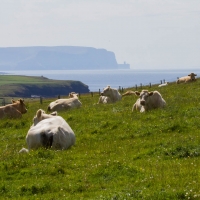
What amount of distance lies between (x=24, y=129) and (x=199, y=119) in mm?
9698

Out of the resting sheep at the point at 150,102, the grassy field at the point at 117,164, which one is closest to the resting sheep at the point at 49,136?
the grassy field at the point at 117,164

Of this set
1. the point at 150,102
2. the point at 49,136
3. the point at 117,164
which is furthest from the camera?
the point at 150,102

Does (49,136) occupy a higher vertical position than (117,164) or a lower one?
higher

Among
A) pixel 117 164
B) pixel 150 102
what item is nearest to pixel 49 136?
→ pixel 117 164

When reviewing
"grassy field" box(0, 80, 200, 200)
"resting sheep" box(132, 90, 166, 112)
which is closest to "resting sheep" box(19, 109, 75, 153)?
"grassy field" box(0, 80, 200, 200)

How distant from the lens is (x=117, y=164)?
12562 mm

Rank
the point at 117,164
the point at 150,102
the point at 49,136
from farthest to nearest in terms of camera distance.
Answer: the point at 150,102, the point at 49,136, the point at 117,164

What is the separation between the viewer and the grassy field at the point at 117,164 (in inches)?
411

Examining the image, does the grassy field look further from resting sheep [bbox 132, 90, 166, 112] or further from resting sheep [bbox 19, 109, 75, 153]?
resting sheep [bbox 132, 90, 166, 112]

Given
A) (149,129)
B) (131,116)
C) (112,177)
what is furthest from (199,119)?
(112,177)

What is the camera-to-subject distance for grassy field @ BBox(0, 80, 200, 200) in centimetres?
1045

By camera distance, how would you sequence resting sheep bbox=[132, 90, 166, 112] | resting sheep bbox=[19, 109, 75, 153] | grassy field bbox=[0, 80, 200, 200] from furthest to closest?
resting sheep bbox=[132, 90, 166, 112], resting sheep bbox=[19, 109, 75, 153], grassy field bbox=[0, 80, 200, 200]

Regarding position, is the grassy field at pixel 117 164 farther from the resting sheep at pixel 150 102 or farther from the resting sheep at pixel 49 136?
the resting sheep at pixel 150 102

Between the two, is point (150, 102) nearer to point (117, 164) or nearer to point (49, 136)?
point (49, 136)
